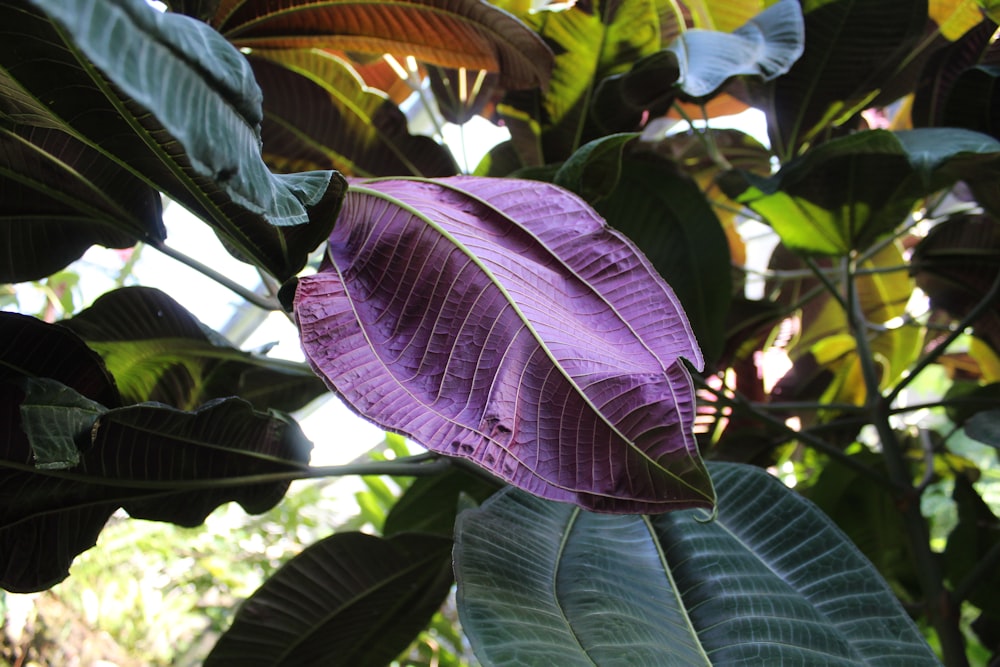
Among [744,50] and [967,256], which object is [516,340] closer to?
[744,50]

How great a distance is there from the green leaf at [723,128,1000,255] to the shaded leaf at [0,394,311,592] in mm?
514

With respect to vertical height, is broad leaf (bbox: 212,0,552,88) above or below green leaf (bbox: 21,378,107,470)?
above

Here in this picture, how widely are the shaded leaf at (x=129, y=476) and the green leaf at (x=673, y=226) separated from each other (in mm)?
376

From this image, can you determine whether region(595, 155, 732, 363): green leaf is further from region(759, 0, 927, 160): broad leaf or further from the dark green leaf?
the dark green leaf

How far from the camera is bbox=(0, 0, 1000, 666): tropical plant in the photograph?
Result: 0.39 m

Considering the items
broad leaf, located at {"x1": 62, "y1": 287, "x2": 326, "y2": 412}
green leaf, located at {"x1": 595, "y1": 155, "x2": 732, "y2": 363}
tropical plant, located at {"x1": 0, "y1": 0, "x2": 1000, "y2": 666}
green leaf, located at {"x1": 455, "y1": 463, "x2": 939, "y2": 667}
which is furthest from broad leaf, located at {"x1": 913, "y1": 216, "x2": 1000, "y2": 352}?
broad leaf, located at {"x1": 62, "y1": 287, "x2": 326, "y2": 412}

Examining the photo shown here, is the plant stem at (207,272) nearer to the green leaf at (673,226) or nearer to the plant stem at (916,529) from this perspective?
the green leaf at (673,226)

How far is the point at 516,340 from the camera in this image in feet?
1.34

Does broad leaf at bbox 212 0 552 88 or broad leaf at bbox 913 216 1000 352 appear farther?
broad leaf at bbox 913 216 1000 352

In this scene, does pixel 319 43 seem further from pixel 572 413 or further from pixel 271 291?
pixel 572 413

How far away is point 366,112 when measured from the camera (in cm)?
86

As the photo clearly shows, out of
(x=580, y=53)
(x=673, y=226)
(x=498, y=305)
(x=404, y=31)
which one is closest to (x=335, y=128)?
(x=404, y=31)

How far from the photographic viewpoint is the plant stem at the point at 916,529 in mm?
712

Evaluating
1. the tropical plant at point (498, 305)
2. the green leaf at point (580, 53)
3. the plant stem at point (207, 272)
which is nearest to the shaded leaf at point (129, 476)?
the tropical plant at point (498, 305)
